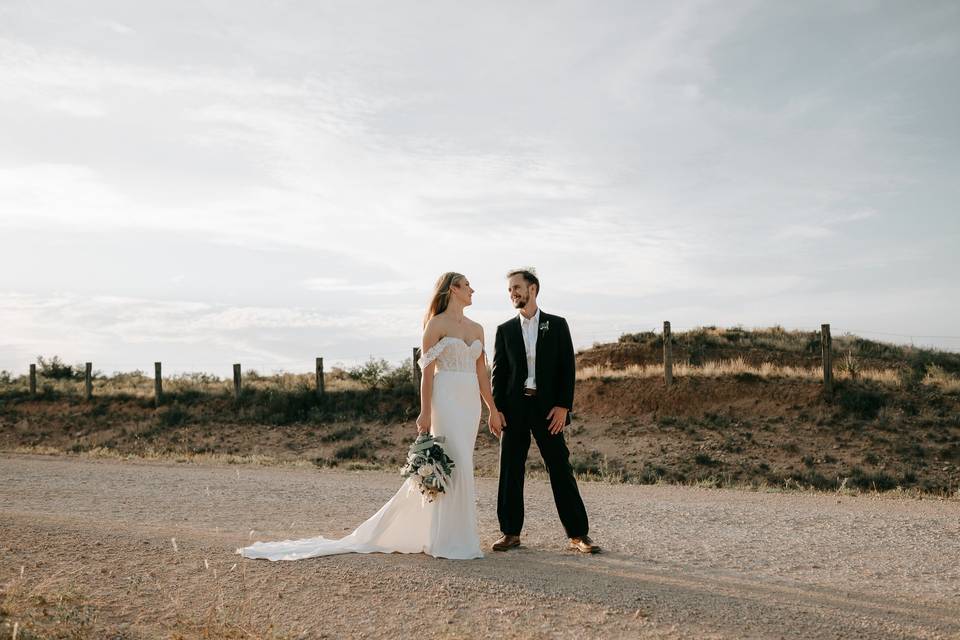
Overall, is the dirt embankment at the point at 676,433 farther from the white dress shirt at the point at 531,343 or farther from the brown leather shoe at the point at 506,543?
the white dress shirt at the point at 531,343

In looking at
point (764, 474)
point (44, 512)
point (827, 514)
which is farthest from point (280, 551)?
point (764, 474)

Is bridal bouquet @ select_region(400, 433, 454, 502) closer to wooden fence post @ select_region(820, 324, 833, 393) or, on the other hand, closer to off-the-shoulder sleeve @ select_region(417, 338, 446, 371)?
off-the-shoulder sleeve @ select_region(417, 338, 446, 371)

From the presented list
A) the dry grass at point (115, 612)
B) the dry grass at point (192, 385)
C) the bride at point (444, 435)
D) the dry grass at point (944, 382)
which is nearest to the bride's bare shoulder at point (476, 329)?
the bride at point (444, 435)

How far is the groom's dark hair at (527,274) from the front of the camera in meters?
7.62

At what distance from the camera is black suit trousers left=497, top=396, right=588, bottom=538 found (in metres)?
7.54

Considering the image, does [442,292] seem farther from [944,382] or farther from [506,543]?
[944,382]

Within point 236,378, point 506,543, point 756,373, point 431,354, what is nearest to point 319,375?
point 236,378

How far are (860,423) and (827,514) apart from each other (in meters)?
13.1

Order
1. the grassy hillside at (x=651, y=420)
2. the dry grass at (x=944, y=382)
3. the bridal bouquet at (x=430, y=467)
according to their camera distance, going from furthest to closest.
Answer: the dry grass at (x=944, y=382) → the grassy hillside at (x=651, y=420) → the bridal bouquet at (x=430, y=467)

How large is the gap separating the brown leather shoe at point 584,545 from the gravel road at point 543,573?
19 centimetres

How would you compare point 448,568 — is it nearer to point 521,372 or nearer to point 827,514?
point 521,372

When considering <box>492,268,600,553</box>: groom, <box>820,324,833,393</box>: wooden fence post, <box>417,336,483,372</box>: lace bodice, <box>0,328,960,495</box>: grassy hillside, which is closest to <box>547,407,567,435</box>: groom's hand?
<box>492,268,600,553</box>: groom

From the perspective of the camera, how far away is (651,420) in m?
24.1

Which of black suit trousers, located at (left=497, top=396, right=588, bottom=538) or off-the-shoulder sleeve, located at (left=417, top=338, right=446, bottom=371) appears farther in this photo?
black suit trousers, located at (left=497, top=396, right=588, bottom=538)
